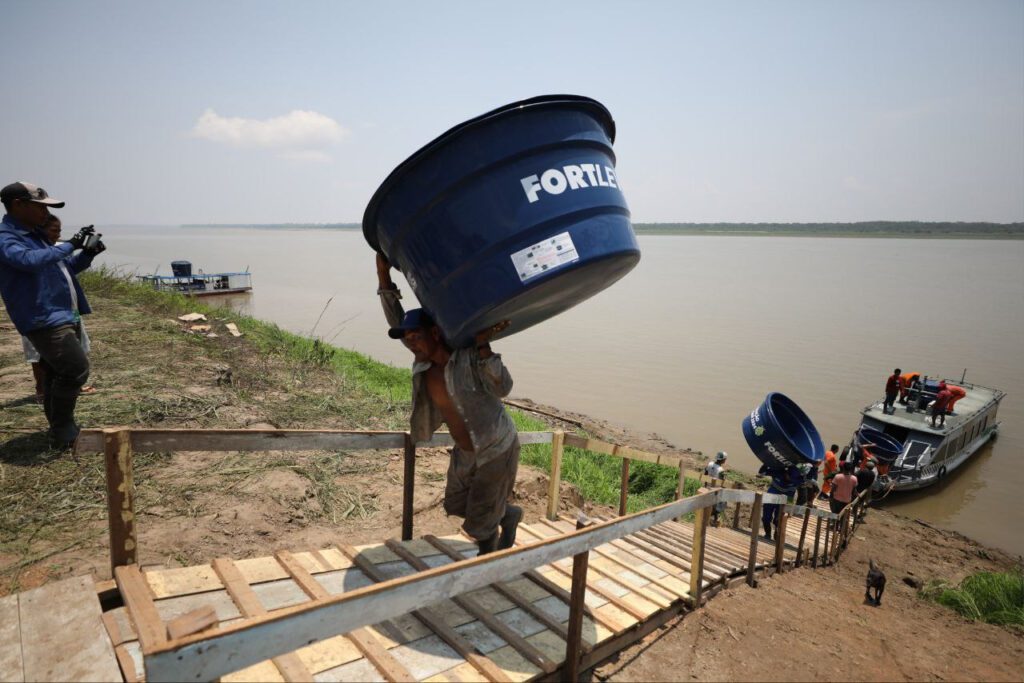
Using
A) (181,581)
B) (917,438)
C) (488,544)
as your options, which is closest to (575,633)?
(488,544)

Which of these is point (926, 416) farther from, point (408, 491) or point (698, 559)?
point (408, 491)

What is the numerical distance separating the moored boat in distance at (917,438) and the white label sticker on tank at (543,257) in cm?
1294

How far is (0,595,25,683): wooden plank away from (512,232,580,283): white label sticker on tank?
2193mm

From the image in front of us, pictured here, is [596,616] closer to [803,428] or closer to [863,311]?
[803,428]

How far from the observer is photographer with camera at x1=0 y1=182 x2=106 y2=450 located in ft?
13.0

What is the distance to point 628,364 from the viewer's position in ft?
65.8

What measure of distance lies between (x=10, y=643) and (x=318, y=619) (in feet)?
4.49

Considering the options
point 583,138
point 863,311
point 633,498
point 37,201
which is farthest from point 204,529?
point 863,311

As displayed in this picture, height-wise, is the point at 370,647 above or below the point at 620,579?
above

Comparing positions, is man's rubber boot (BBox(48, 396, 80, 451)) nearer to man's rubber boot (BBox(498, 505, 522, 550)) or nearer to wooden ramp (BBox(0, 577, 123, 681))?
wooden ramp (BBox(0, 577, 123, 681))

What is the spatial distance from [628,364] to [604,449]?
15.2 meters

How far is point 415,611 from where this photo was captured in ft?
8.96

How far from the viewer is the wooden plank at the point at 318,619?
125cm

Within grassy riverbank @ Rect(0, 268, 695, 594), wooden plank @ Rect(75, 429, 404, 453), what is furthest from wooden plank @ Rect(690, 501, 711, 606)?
grassy riverbank @ Rect(0, 268, 695, 594)
